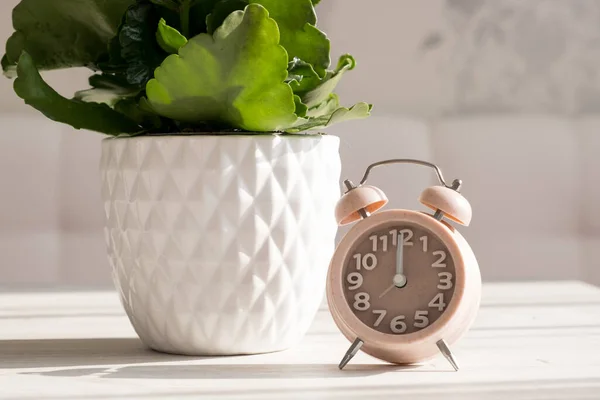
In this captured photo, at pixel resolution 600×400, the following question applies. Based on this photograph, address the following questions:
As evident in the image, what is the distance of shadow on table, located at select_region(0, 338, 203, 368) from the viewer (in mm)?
762

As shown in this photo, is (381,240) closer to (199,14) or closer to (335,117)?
(335,117)

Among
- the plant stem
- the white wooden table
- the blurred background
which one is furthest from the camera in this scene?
the blurred background

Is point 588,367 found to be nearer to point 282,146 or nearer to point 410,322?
point 410,322

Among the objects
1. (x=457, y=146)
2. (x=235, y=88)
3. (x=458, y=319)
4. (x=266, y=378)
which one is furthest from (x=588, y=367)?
(x=457, y=146)

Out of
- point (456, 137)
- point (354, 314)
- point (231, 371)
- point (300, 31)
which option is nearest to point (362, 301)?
point (354, 314)

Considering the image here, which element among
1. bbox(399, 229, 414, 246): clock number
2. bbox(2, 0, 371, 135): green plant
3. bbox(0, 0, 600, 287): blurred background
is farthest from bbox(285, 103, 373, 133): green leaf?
bbox(0, 0, 600, 287): blurred background

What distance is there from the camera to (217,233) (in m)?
0.74

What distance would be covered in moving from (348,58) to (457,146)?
3.96 ft

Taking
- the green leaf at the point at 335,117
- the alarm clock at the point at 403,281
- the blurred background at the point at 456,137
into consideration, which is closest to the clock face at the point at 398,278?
the alarm clock at the point at 403,281

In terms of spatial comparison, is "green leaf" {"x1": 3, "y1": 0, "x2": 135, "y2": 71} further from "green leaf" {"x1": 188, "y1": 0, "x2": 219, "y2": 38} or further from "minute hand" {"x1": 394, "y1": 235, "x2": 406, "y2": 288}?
"minute hand" {"x1": 394, "y1": 235, "x2": 406, "y2": 288}

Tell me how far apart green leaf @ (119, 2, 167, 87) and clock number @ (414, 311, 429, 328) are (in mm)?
303

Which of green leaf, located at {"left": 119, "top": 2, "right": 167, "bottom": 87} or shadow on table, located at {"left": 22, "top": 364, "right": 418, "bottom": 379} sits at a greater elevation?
green leaf, located at {"left": 119, "top": 2, "right": 167, "bottom": 87}

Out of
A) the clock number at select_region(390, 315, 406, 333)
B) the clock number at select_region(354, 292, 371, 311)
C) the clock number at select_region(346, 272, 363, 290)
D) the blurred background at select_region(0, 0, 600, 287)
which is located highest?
the clock number at select_region(346, 272, 363, 290)

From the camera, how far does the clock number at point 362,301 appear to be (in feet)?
2.38
